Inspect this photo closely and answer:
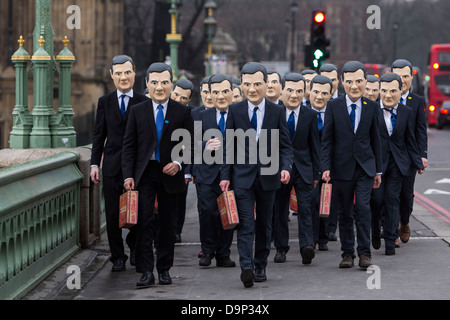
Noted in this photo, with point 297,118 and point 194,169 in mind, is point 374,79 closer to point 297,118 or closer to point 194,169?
point 297,118

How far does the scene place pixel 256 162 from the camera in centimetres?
873

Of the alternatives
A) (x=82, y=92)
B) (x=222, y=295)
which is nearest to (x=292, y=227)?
(x=222, y=295)

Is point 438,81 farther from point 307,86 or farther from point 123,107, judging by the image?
point 123,107

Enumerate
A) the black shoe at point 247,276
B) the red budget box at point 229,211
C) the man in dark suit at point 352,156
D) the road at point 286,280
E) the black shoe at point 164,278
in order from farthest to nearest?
the man in dark suit at point 352,156
the black shoe at point 164,278
the red budget box at point 229,211
the black shoe at point 247,276
the road at point 286,280

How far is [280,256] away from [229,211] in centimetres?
171

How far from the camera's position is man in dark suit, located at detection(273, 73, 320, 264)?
10.1 metres

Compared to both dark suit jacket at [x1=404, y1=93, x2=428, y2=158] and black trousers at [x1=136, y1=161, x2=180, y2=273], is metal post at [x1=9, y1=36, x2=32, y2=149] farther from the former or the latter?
dark suit jacket at [x1=404, y1=93, x2=428, y2=158]

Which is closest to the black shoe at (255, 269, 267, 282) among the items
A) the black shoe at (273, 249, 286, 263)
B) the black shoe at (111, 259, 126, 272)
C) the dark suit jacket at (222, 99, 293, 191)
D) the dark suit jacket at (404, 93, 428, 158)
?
the dark suit jacket at (222, 99, 293, 191)

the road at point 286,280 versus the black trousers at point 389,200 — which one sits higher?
the black trousers at point 389,200

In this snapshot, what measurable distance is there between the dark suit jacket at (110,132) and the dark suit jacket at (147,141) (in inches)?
27.4

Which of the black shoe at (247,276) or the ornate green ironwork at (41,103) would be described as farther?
the ornate green ironwork at (41,103)

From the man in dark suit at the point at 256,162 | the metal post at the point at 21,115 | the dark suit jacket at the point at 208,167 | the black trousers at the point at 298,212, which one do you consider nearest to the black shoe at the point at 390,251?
the black trousers at the point at 298,212

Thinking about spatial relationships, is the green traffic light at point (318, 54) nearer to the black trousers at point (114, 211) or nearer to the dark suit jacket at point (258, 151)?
the black trousers at point (114, 211)

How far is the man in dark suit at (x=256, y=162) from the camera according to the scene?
8711mm
